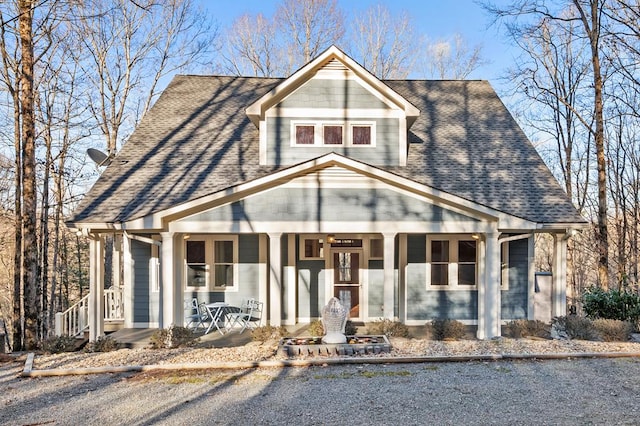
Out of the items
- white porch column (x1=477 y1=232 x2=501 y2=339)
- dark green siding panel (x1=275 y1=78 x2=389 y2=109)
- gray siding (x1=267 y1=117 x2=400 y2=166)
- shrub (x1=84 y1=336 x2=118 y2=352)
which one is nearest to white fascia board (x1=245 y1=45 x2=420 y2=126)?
dark green siding panel (x1=275 y1=78 x2=389 y2=109)

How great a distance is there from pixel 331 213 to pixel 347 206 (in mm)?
374

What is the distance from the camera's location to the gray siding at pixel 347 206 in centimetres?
980

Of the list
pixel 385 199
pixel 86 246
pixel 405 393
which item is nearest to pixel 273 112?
pixel 385 199

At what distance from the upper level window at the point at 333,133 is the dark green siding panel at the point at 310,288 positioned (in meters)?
3.08

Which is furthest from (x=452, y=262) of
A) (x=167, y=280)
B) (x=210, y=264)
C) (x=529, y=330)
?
(x=167, y=280)

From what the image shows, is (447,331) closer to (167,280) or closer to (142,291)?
(167,280)

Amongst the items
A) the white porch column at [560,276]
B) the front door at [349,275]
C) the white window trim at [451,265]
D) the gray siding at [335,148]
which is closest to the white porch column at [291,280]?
the front door at [349,275]

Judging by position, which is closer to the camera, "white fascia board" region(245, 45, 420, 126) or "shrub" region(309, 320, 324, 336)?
"shrub" region(309, 320, 324, 336)

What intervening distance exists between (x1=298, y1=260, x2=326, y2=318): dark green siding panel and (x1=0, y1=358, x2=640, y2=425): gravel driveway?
4.08 m

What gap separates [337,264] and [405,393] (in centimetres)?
570

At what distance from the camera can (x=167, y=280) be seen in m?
9.38

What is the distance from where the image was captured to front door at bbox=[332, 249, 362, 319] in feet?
38.7

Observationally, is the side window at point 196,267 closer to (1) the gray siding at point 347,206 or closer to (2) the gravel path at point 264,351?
(1) the gray siding at point 347,206

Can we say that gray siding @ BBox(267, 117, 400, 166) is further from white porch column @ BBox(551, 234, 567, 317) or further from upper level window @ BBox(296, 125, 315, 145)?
white porch column @ BBox(551, 234, 567, 317)
